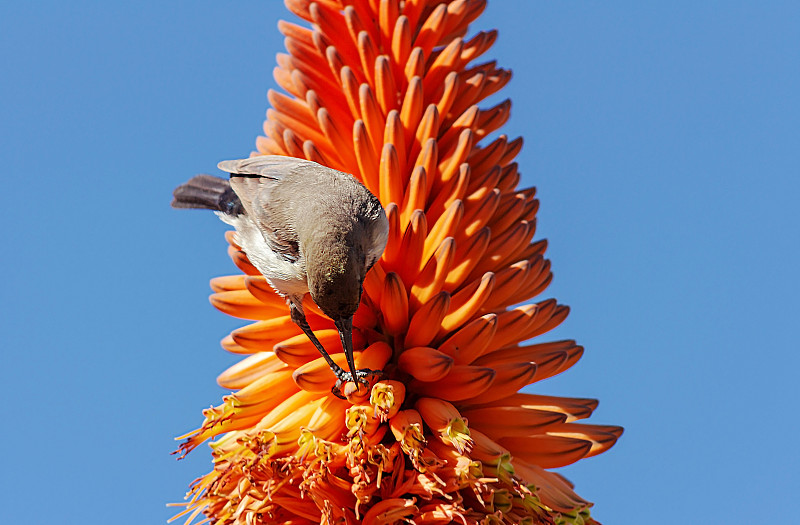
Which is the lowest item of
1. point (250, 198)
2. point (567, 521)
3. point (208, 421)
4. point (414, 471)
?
point (567, 521)

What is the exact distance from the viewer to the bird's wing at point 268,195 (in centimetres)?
529

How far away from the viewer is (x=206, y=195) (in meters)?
6.32

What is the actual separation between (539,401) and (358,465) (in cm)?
127

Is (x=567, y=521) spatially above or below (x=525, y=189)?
below

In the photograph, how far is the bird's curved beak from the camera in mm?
4523

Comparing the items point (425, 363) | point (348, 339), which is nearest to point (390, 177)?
point (348, 339)

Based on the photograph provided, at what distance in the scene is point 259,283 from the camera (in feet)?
17.0

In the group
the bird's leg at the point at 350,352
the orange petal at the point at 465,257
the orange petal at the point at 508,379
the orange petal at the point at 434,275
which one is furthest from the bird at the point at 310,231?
the orange petal at the point at 508,379

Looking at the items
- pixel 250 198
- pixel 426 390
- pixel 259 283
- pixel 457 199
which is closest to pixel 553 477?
pixel 426 390

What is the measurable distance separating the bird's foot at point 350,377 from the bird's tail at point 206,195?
1.98 metres

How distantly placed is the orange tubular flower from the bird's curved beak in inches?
4.4

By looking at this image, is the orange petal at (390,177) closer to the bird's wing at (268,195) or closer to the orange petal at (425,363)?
the bird's wing at (268,195)

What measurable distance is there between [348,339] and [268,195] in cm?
152

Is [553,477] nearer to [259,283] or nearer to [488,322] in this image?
[488,322]
